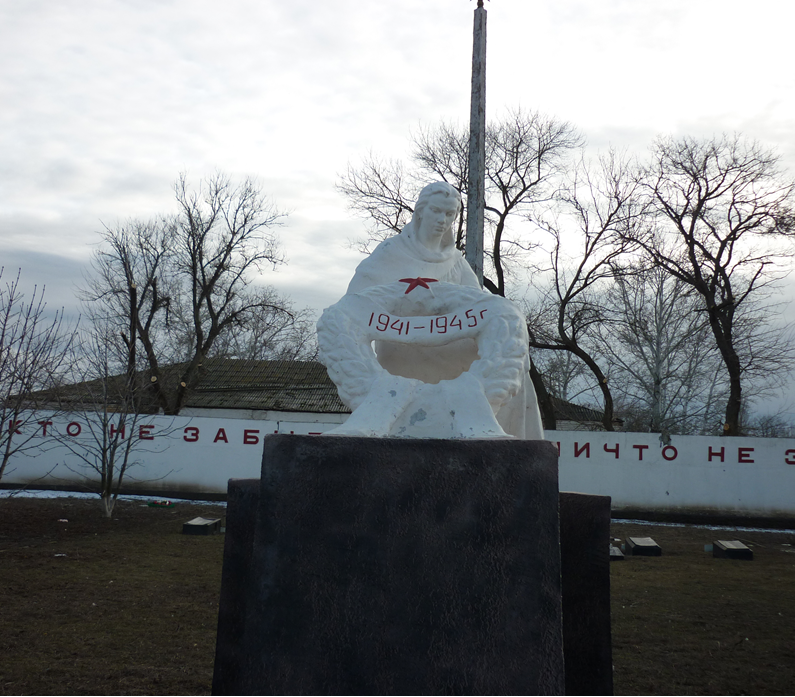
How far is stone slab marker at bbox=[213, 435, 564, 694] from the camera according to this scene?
7.61ft

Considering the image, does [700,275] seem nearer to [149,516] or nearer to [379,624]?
[149,516]

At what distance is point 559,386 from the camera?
29.2 metres

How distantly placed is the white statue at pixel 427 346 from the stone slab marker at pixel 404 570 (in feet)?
0.80

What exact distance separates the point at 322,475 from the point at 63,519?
9.14m

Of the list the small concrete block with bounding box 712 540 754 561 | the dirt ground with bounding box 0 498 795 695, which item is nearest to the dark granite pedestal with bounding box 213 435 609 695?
the dirt ground with bounding box 0 498 795 695

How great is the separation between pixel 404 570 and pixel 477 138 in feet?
18.6

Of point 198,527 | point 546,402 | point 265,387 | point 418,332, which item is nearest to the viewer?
point 418,332

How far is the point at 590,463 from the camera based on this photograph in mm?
12133

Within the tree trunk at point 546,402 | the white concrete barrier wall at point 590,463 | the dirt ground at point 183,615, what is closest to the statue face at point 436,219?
the dirt ground at point 183,615

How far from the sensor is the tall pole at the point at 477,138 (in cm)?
703

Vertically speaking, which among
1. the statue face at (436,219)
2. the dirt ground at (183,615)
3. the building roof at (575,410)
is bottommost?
the dirt ground at (183,615)

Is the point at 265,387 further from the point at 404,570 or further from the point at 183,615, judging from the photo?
the point at 404,570

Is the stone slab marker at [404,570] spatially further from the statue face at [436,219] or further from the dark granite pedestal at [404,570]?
the statue face at [436,219]

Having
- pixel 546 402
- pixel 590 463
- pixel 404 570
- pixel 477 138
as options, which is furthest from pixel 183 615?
pixel 546 402
